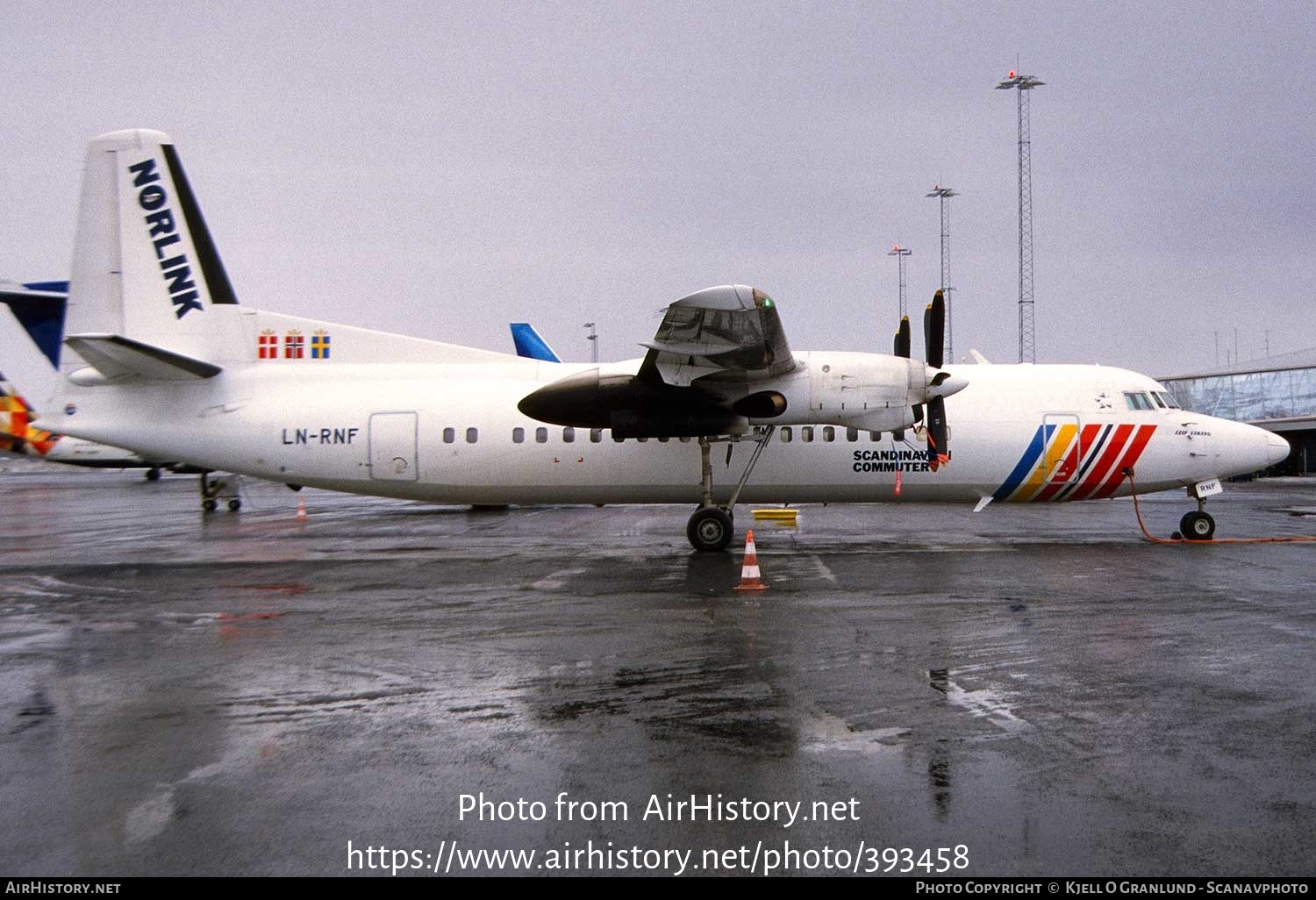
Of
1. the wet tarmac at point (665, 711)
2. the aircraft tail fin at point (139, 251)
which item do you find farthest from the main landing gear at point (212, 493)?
the wet tarmac at point (665, 711)

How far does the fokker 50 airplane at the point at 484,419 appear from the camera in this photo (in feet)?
54.4

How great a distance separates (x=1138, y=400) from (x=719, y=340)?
9.01 meters

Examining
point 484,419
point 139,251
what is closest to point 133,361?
point 139,251

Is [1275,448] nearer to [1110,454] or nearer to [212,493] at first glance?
[1110,454]

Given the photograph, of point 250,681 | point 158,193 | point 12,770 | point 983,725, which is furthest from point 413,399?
point 983,725

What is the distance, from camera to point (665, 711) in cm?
691

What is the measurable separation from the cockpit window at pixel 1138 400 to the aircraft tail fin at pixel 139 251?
17160 mm

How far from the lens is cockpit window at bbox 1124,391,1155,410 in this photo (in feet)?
59.4

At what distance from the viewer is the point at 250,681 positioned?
26.1ft

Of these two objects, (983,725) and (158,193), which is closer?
(983,725)

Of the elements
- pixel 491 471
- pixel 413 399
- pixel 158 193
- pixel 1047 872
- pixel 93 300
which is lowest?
pixel 1047 872

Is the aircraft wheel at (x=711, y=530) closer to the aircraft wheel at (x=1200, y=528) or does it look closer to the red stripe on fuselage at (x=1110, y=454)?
the red stripe on fuselage at (x=1110, y=454)

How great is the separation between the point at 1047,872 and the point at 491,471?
1416cm

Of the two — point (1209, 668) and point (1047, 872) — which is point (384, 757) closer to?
point (1047, 872)
